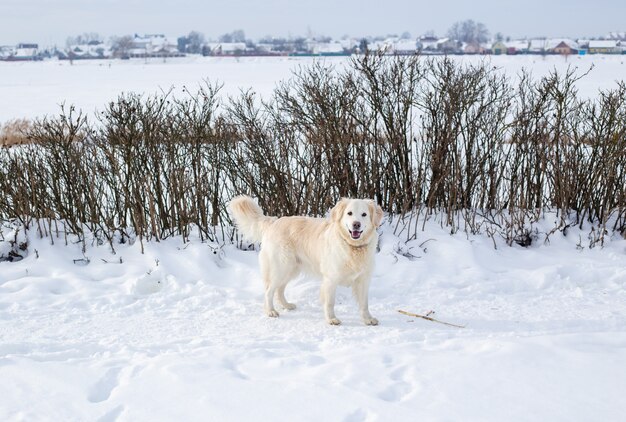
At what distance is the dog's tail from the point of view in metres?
5.88

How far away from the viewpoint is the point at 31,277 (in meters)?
6.38

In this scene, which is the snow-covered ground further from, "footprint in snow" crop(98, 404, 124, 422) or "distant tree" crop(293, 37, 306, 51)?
"distant tree" crop(293, 37, 306, 51)

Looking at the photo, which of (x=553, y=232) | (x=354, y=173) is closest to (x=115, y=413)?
(x=354, y=173)

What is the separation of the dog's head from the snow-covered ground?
0.80 meters

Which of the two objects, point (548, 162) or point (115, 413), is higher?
point (548, 162)

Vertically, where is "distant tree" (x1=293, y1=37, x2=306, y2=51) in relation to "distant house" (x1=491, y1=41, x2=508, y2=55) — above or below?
above

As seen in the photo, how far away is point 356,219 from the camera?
509cm

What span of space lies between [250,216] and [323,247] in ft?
2.93

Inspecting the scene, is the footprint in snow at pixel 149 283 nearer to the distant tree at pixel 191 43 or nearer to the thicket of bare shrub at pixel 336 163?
the thicket of bare shrub at pixel 336 163

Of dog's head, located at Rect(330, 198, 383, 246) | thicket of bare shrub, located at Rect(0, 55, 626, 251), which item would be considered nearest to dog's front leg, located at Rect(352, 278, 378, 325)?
dog's head, located at Rect(330, 198, 383, 246)

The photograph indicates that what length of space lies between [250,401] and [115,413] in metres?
0.82

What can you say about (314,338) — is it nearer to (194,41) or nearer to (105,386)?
(105,386)

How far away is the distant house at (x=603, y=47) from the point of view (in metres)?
98.2

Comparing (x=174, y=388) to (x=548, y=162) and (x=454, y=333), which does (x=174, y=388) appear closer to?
(x=454, y=333)
